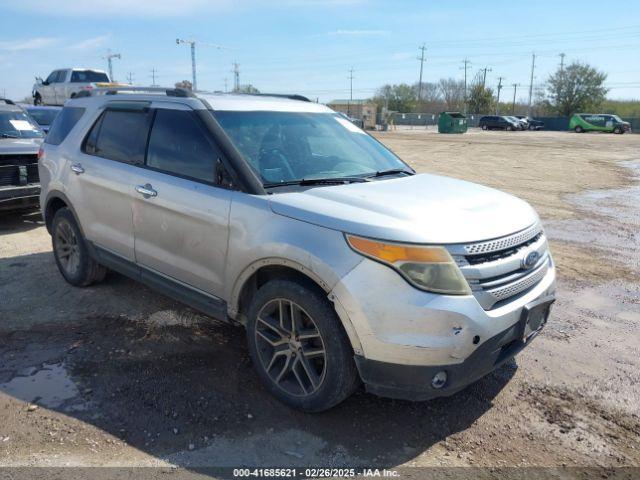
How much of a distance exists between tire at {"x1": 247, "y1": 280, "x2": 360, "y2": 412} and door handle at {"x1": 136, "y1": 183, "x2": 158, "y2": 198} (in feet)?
4.12

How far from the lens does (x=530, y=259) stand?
332 centimetres

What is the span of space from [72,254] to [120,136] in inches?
60.4

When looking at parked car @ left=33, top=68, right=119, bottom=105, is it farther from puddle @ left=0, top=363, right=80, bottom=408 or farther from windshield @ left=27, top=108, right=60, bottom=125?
puddle @ left=0, top=363, right=80, bottom=408

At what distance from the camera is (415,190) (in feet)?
12.2

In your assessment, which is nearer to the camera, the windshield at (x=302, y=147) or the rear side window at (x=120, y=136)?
the windshield at (x=302, y=147)

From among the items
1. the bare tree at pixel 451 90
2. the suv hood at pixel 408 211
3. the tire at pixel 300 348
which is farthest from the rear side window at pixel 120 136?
the bare tree at pixel 451 90

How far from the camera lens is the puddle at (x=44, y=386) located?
350 cm

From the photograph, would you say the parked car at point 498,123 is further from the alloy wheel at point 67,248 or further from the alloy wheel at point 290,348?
the alloy wheel at point 290,348

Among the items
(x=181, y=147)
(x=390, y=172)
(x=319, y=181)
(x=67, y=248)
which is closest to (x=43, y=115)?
(x=67, y=248)

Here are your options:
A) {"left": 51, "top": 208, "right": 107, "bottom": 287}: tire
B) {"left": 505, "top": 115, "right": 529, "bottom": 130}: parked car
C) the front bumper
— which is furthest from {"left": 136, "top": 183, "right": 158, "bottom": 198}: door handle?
{"left": 505, "top": 115, "right": 529, "bottom": 130}: parked car

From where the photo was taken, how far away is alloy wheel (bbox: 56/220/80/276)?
5359mm

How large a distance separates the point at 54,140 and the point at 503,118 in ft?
214

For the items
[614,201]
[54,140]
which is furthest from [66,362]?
[614,201]

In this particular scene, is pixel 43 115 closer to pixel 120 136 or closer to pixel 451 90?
pixel 120 136
